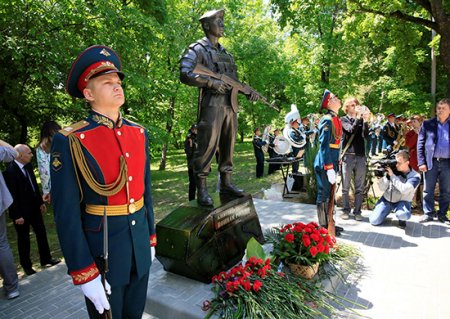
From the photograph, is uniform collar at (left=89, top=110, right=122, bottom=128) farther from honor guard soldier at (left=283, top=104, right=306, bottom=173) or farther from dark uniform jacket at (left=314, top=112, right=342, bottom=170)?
honor guard soldier at (left=283, top=104, right=306, bottom=173)

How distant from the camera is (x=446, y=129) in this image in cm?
540

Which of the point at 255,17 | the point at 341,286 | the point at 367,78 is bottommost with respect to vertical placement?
the point at 341,286

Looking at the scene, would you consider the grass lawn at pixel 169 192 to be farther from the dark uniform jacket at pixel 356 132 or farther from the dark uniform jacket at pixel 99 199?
the dark uniform jacket at pixel 99 199

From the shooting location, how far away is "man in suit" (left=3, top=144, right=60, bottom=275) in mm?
4273

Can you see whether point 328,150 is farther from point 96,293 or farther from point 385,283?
point 96,293

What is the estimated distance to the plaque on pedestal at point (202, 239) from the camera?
3.41 meters

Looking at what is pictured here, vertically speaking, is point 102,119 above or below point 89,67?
below

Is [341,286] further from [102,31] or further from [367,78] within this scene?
[367,78]

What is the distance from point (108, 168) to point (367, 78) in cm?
2077

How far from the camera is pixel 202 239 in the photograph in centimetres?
352

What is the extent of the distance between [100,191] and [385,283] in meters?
3.40

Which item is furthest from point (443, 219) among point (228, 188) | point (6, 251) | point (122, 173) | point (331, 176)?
point (6, 251)

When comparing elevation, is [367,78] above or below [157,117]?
above


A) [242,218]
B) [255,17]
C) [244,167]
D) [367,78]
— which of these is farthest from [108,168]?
[255,17]
